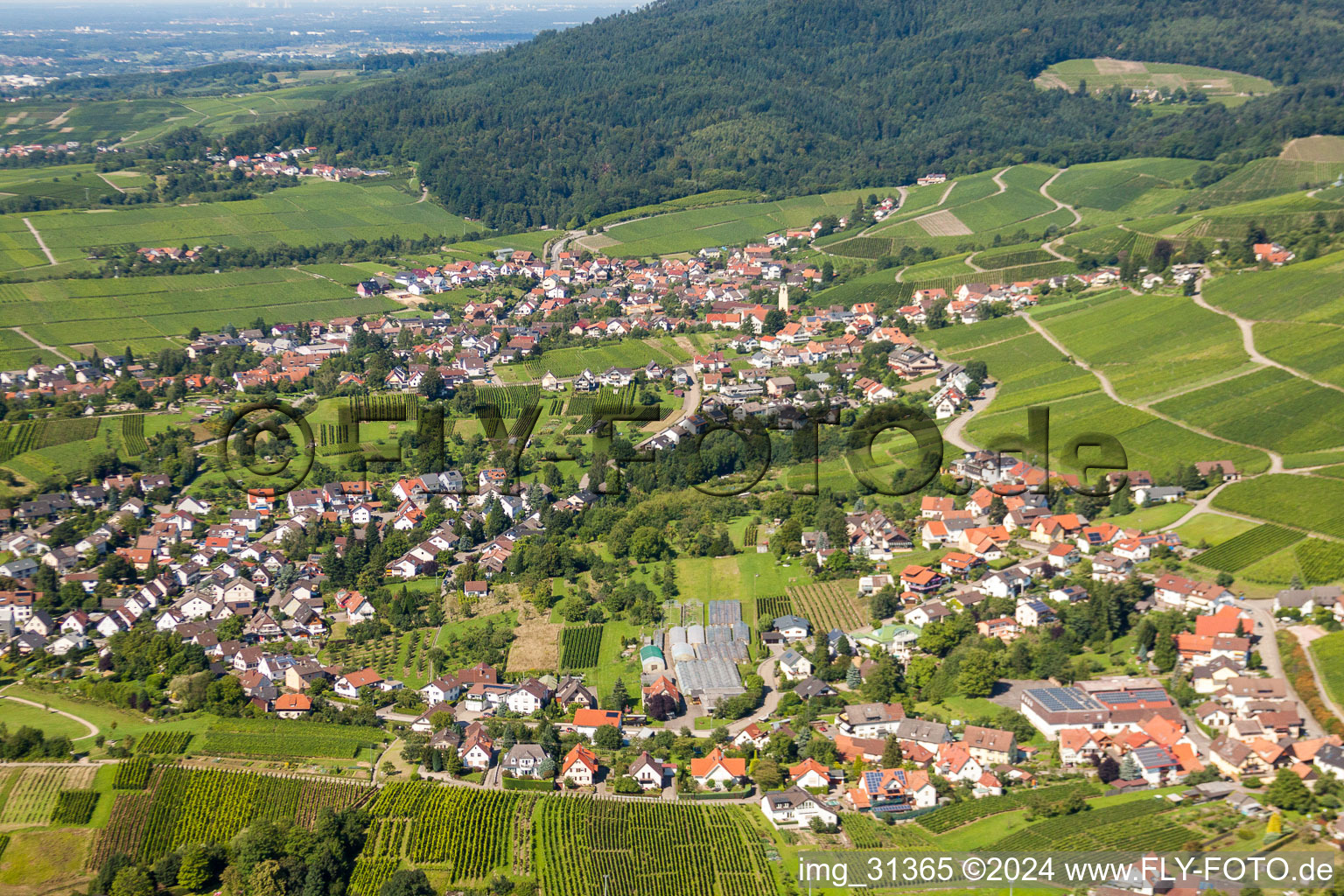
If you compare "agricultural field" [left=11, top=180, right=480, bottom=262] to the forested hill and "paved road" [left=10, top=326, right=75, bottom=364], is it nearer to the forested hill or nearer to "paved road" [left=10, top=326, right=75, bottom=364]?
the forested hill

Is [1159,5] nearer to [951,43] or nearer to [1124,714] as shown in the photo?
[951,43]

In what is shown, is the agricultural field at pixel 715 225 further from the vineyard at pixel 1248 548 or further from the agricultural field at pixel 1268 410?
the vineyard at pixel 1248 548

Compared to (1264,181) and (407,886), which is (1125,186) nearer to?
(1264,181)

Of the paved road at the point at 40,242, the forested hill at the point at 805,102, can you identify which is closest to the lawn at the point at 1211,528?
the forested hill at the point at 805,102

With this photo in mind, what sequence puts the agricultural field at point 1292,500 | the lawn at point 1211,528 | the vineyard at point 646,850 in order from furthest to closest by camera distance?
the lawn at point 1211,528
the agricultural field at point 1292,500
the vineyard at point 646,850

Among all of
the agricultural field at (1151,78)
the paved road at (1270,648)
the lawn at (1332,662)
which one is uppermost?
the agricultural field at (1151,78)

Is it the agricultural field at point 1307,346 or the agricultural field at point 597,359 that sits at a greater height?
the agricultural field at point 1307,346

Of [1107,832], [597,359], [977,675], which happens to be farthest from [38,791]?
[597,359]

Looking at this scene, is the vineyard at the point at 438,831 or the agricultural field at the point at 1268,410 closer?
the vineyard at the point at 438,831
